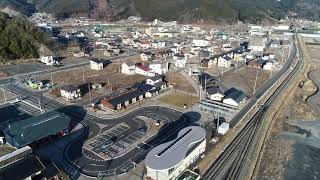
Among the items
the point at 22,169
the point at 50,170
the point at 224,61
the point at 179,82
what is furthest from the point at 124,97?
the point at 224,61

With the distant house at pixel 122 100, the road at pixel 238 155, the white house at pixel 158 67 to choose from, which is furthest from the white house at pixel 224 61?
the distant house at pixel 122 100

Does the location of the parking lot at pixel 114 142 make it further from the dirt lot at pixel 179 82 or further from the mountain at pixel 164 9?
the mountain at pixel 164 9

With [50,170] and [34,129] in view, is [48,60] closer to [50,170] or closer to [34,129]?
[34,129]

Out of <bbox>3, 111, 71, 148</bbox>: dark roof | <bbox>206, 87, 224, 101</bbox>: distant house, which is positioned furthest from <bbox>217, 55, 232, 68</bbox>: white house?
<bbox>3, 111, 71, 148</bbox>: dark roof

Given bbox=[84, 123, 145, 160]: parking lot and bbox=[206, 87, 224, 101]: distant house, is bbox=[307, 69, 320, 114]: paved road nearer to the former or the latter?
bbox=[206, 87, 224, 101]: distant house

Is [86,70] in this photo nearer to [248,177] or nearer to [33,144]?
[33,144]

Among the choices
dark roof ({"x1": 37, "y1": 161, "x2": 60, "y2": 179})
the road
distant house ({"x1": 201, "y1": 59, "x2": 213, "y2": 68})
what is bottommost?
the road
